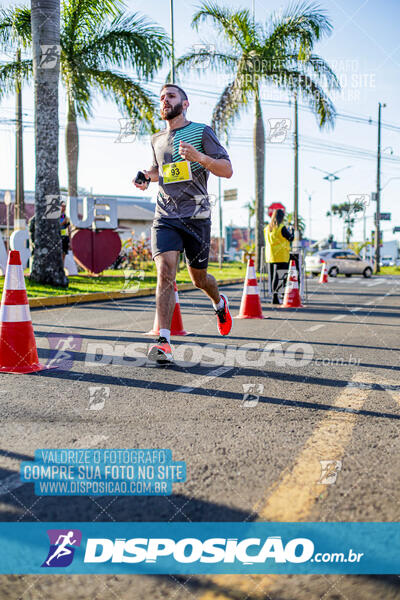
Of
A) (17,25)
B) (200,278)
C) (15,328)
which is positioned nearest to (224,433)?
(15,328)

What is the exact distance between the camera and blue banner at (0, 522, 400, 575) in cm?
172

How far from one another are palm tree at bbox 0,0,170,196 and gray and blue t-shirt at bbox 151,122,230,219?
14.0 meters

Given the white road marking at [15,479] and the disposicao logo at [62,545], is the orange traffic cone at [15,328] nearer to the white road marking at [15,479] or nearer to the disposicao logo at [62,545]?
the white road marking at [15,479]

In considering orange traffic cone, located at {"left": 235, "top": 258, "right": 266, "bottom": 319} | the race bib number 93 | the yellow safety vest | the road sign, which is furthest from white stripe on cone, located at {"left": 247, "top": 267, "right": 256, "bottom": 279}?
the road sign

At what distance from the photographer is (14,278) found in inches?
186

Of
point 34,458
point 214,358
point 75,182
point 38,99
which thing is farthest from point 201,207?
point 75,182

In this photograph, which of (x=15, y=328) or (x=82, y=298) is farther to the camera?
(x=82, y=298)

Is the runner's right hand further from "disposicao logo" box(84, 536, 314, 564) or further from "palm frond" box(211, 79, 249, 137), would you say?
"palm frond" box(211, 79, 249, 137)

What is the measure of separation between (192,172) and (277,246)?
5869mm

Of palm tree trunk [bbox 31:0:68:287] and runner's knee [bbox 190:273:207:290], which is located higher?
palm tree trunk [bbox 31:0:68:287]

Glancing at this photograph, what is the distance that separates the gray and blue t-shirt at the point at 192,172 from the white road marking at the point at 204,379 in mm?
1272

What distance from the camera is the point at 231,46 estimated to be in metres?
22.9

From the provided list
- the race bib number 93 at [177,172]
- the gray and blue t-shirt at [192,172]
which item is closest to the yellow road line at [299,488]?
the gray and blue t-shirt at [192,172]

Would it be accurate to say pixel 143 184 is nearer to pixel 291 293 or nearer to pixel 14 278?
pixel 14 278
